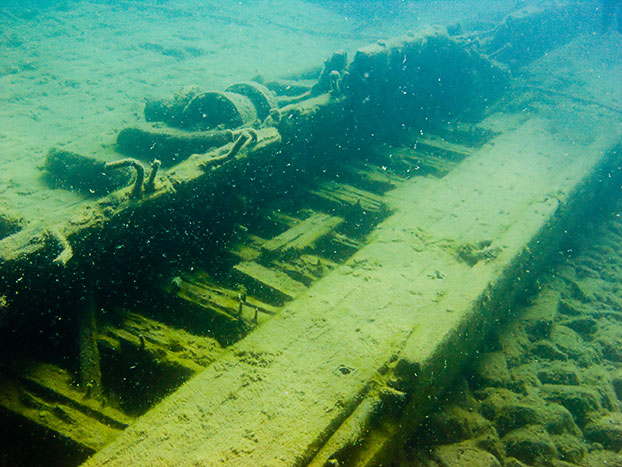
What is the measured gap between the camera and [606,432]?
2.19 meters

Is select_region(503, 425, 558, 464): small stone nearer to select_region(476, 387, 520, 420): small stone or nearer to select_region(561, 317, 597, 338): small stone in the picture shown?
select_region(476, 387, 520, 420): small stone

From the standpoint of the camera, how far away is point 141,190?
8.00 ft

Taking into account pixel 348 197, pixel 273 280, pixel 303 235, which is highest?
pixel 348 197

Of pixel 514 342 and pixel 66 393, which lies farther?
pixel 514 342

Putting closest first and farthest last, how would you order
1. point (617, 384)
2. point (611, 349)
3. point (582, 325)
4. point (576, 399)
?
1. point (576, 399)
2. point (617, 384)
3. point (611, 349)
4. point (582, 325)

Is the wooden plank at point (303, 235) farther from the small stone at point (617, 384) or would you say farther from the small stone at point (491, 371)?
the small stone at point (617, 384)

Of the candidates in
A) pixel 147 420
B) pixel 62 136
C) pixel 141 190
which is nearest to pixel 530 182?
pixel 141 190

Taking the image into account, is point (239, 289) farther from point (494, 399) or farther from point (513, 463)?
point (513, 463)

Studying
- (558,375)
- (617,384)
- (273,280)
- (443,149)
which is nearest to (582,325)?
(617,384)

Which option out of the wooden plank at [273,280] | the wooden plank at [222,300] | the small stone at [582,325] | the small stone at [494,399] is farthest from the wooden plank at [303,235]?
the small stone at [582,325]

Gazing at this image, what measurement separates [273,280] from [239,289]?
0.28m

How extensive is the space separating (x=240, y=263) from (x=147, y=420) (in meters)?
1.43

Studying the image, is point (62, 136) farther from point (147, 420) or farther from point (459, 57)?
point (459, 57)

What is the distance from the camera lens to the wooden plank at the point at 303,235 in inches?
117
